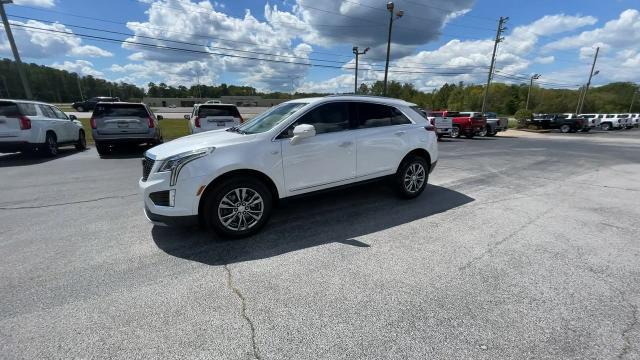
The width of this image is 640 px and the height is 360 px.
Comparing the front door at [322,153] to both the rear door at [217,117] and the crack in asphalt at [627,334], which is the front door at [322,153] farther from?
the rear door at [217,117]

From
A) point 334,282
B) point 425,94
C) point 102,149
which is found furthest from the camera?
point 425,94

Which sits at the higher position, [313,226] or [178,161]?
[178,161]

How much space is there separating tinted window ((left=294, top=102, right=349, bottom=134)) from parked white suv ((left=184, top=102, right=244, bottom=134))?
19.9ft

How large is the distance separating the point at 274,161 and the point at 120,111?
8.31 m

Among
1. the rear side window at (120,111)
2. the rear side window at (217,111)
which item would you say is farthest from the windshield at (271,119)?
the rear side window at (120,111)

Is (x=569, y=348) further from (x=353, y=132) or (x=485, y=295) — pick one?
(x=353, y=132)

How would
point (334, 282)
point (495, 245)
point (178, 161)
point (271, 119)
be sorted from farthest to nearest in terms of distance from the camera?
point (271, 119) → point (495, 245) → point (178, 161) → point (334, 282)

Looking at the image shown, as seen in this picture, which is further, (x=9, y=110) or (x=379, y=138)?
(x=9, y=110)

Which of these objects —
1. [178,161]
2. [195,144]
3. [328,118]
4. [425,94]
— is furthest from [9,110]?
[425,94]

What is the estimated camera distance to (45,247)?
136 inches

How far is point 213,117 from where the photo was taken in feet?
31.8

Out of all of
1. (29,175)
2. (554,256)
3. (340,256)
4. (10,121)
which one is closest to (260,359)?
(340,256)

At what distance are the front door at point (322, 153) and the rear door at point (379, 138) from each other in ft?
0.59

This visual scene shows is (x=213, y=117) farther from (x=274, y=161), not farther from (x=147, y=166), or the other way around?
(x=274, y=161)
